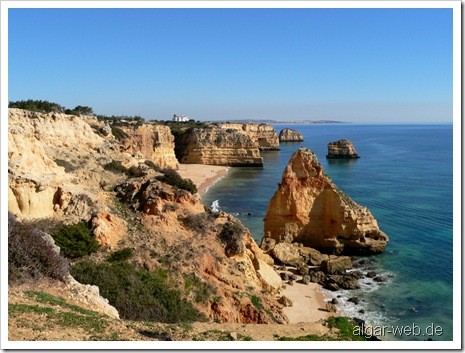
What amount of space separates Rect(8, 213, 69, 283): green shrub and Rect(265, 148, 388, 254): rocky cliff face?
20.5 metres

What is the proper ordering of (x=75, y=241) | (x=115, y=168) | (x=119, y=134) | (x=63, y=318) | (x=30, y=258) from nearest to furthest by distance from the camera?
(x=63, y=318), (x=30, y=258), (x=75, y=241), (x=115, y=168), (x=119, y=134)

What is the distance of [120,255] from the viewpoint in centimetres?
1758

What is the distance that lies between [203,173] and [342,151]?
37.0 meters

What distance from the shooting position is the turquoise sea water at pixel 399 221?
22.8m

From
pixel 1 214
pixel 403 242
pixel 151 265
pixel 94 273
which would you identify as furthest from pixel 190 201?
pixel 403 242

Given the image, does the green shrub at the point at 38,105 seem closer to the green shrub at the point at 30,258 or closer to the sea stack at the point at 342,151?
the green shrub at the point at 30,258

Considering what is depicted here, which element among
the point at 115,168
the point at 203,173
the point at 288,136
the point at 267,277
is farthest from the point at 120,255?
the point at 288,136

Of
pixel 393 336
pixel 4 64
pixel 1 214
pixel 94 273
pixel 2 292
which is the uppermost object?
pixel 4 64

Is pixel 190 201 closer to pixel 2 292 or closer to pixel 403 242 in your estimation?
pixel 2 292

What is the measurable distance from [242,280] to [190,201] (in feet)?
16.5

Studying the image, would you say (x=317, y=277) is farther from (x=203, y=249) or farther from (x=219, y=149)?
(x=219, y=149)

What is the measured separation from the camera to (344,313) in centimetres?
2214

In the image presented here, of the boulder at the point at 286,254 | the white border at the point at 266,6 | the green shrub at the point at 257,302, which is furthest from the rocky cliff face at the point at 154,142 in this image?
the white border at the point at 266,6

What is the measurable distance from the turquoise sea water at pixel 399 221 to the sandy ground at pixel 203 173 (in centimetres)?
170
